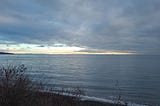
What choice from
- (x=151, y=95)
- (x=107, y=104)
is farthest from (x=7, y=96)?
(x=151, y=95)

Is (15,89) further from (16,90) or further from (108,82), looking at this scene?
(108,82)

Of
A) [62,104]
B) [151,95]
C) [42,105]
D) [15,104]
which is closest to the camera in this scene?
[15,104]

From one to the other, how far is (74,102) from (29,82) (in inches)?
84.8

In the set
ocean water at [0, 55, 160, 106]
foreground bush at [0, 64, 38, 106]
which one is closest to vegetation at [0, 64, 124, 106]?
foreground bush at [0, 64, 38, 106]

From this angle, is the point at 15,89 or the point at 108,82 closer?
the point at 15,89

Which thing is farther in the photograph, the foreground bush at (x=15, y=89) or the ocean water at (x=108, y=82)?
the ocean water at (x=108, y=82)

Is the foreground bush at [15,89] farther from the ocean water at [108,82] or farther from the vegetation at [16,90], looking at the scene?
the ocean water at [108,82]

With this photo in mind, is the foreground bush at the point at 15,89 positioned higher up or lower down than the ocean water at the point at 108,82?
higher up

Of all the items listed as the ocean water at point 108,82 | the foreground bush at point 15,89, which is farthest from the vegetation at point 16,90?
the ocean water at point 108,82

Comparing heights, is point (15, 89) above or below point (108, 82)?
above

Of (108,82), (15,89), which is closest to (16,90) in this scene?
(15,89)

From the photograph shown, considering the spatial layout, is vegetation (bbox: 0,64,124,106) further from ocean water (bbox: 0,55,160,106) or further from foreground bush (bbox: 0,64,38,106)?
ocean water (bbox: 0,55,160,106)

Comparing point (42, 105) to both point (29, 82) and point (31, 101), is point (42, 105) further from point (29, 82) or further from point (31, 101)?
point (29, 82)

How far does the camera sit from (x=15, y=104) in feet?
19.1
